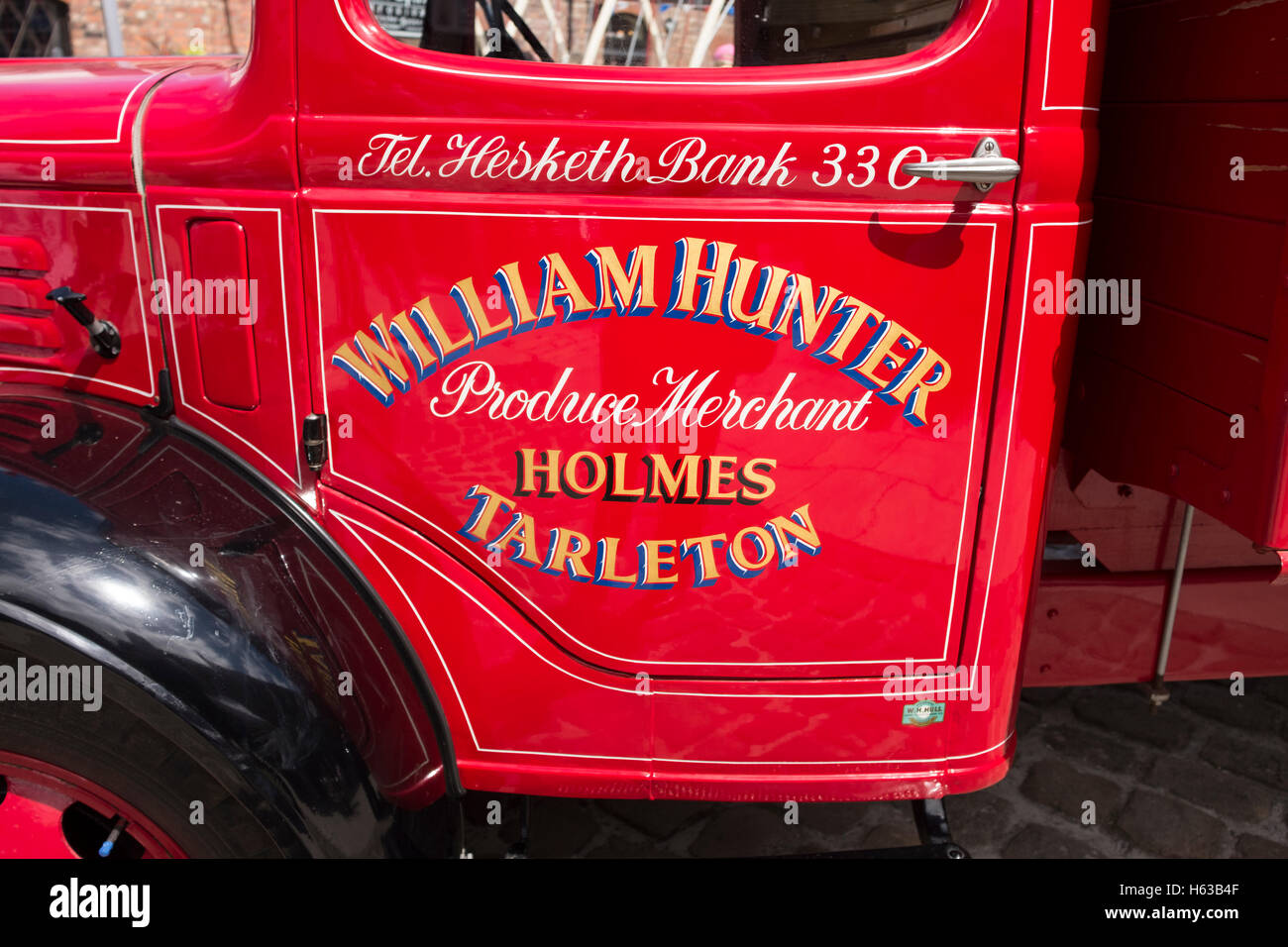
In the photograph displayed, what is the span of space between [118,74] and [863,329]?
1.30 meters

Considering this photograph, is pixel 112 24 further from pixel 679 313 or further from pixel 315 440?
pixel 679 313

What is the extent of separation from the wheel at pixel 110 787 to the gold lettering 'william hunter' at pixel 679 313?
58cm

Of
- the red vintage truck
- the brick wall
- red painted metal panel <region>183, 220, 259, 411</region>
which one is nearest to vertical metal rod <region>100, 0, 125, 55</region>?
the brick wall

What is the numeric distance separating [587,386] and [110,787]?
82cm

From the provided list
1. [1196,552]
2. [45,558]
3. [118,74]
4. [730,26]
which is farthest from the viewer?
[1196,552]

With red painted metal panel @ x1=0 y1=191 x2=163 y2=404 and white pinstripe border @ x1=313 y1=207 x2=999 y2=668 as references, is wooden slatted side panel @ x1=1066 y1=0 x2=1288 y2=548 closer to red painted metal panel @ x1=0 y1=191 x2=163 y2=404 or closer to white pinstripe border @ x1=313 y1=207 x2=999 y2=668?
white pinstripe border @ x1=313 y1=207 x2=999 y2=668

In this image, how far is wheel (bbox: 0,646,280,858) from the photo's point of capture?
1260mm

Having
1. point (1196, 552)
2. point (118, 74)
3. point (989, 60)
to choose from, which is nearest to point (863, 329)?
point (989, 60)

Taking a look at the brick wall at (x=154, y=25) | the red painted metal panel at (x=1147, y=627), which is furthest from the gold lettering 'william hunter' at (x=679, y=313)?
the brick wall at (x=154, y=25)

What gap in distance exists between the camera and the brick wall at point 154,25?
21.5ft

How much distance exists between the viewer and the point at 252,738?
4.21ft

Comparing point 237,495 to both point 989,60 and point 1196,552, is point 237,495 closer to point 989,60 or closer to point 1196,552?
point 989,60

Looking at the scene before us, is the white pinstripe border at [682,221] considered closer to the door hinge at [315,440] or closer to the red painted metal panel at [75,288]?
the door hinge at [315,440]
